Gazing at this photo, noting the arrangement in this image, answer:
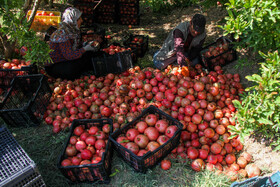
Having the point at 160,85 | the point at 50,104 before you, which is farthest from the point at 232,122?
the point at 50,104

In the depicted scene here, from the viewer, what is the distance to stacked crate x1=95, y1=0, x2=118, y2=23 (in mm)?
8443

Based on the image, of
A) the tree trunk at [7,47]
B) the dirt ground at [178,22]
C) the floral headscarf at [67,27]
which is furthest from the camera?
the tree trunk at [7,47]

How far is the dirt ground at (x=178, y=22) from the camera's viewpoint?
3707 millimetres

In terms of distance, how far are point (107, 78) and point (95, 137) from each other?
78.7 inches

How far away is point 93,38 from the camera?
6.61 m

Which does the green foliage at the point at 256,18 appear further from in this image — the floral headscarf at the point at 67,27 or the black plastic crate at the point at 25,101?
the black plastic crate at the point at 25,101

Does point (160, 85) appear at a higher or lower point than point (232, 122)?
higher

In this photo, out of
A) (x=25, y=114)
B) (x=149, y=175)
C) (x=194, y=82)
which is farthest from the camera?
(x=194, y=82)

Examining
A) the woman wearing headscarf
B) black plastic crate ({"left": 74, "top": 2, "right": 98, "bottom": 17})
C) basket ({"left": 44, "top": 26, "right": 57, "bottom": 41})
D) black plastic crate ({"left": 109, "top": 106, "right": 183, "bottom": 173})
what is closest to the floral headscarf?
the woman wearing headscarf

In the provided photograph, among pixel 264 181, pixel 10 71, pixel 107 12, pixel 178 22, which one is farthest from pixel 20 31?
pixel 178 22

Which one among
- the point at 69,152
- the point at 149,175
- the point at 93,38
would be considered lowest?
the point at 149,175

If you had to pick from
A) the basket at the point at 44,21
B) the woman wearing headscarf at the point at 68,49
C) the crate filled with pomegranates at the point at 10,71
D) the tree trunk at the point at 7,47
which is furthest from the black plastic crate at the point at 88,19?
the crate filled with pomegranates at the point at 10,71

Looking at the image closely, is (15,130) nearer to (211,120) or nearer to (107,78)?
(107,78)

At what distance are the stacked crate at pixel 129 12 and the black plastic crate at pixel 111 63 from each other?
3537 millimetres
